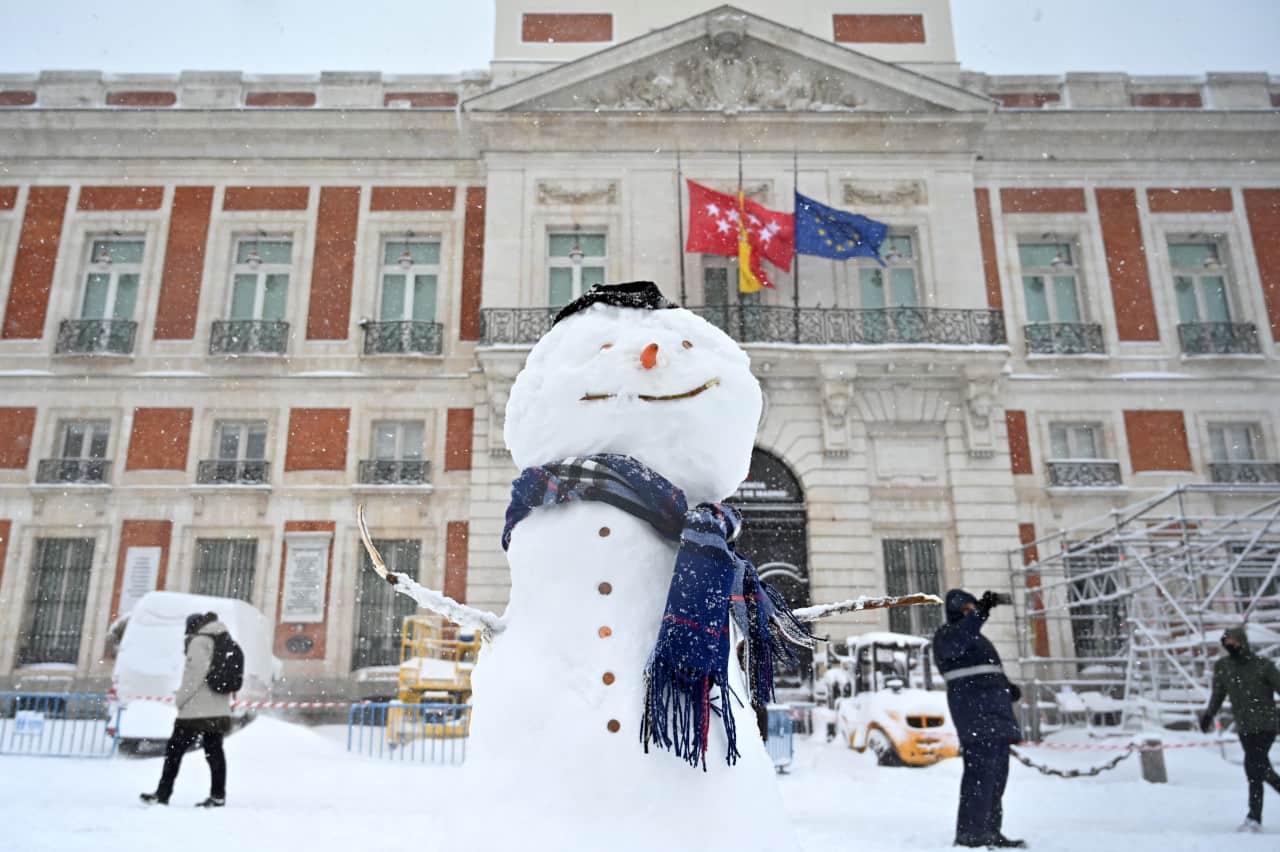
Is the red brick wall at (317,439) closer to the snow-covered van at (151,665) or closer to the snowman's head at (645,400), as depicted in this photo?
the snow-covered van at (151,665)

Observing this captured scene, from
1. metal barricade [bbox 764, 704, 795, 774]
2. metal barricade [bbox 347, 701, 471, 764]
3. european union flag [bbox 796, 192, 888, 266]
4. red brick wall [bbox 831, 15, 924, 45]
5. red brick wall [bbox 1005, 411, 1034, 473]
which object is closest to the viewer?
metal barricade [bbox 764, 704, 795, 774]

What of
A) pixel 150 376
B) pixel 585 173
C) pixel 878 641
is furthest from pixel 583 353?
pixel 150 376

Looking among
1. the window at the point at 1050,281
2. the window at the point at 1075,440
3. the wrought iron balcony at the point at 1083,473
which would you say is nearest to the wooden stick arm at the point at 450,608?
the wrought iron balcony at the point at 1083,473

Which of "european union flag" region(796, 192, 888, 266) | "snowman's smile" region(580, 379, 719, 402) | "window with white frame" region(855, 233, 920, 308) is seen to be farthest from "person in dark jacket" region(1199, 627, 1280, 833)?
"window with white frame" region(855, 233, 920, 308)

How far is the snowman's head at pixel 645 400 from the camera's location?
2.52 meters

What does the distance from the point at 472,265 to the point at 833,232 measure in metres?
6.26

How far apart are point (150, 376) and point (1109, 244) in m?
16.8

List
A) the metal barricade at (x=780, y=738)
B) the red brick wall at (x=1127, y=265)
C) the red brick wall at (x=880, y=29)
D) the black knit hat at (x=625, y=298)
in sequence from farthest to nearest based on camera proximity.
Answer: the red brick wall at (x=880, y=29) < the red brick wall at (x=1127, y=265) < the metal barricade at (x=780, y=738) < the black knit hat at (x=625, y=298)

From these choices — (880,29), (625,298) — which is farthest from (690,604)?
(880,29)

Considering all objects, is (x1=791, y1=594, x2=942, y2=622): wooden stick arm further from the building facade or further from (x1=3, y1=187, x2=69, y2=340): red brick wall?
(x1=3, y1=187, x2=69, y2=340): red brick wall

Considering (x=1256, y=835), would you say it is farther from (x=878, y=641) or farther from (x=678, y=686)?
(x=678, y=686)

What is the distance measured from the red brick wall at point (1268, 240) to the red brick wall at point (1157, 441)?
2.54 meters

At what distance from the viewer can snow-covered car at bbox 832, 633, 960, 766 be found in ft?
27.5

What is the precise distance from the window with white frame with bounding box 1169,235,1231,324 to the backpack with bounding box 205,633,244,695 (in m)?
15.7
